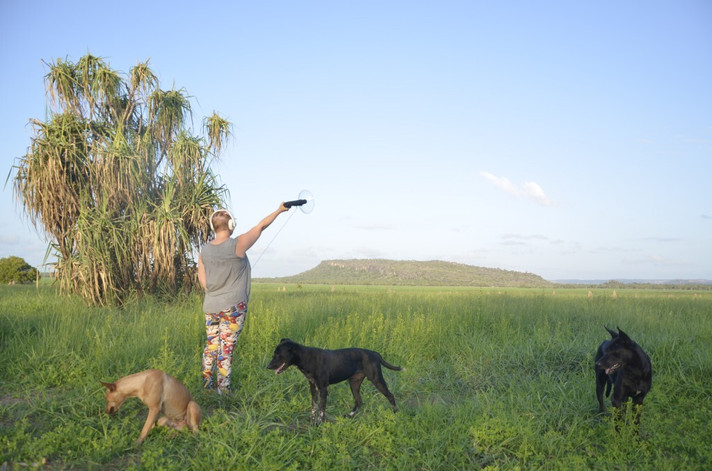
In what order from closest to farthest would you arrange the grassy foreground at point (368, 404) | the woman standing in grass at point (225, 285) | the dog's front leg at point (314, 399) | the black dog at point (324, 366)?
the grassy foreground at point (368, 404), the black dog at point (324, 366), the dog's front leg at point (314, 399), the woman standing in grass at point (225, 285)

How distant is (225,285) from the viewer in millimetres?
6094

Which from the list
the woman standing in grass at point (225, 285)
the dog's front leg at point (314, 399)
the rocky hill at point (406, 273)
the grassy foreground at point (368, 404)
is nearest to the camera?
the grassy foreground at point (368, 404)


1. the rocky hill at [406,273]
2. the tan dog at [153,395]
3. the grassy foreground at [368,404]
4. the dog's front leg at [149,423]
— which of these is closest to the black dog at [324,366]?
the grassy foreground at [368,404]

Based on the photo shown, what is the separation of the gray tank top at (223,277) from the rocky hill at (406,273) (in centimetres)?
10696

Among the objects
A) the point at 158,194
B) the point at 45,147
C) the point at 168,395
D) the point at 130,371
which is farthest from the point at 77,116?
the point at 168,395

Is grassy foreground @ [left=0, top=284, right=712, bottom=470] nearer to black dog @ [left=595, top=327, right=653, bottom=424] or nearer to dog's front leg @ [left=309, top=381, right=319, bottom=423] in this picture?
dog's front leg @ [left=309, top=381, right=319, bottom=423]

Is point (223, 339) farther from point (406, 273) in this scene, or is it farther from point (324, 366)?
point (406, 273)

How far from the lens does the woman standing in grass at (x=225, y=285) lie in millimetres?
6047

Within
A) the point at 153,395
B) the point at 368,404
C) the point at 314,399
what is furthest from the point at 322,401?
the point at 153,395

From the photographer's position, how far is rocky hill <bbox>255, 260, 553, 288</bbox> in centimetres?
11606

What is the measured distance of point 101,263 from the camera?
12.8 m

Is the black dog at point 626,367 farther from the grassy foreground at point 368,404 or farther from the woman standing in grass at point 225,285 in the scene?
the woman standing in grass at point 225,285

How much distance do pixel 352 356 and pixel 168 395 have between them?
202 centimetres

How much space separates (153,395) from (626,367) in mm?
5165
